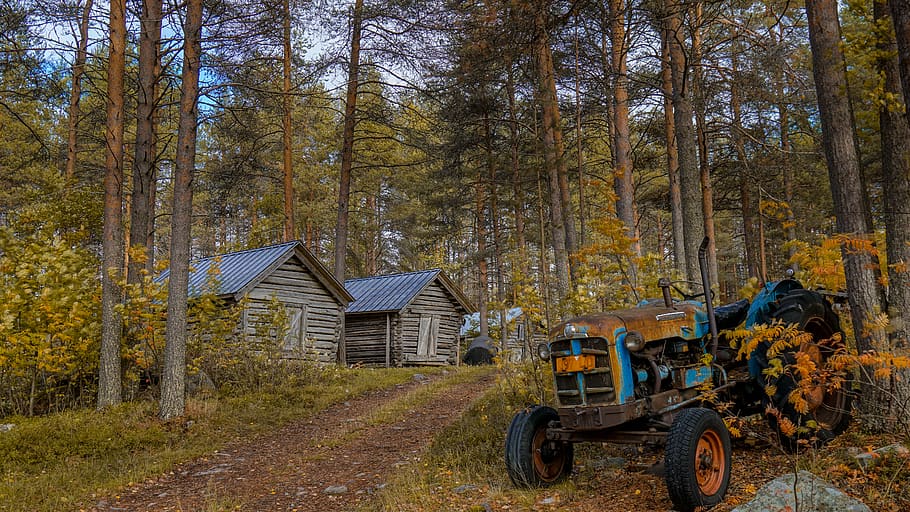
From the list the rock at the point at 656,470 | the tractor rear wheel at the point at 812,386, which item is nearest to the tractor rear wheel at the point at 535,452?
the rock at the point at 656,470

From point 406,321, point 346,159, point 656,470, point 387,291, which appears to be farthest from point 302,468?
point 387,291

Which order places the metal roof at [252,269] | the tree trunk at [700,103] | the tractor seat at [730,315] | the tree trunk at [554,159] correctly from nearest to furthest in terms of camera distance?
the tractor seat at [730,315] → the tree trunk at [700,103] → the tree trunk at [554,159] → the metal roof at [252,269]

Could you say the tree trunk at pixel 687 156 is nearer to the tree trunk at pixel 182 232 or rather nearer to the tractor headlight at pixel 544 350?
the tractor headlight at pixel 544 350

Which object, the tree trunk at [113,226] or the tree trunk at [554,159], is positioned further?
the tree trunk at [554,159]

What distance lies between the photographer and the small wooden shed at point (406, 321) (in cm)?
2164

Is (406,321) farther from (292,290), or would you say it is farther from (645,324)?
(645,324)

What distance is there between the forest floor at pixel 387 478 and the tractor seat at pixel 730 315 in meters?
1.14

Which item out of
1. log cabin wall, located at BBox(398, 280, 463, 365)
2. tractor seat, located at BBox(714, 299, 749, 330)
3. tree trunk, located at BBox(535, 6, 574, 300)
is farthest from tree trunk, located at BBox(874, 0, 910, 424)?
log cabin wall, located at BBox(398, 280, 463, 365)

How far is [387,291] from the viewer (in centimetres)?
2288

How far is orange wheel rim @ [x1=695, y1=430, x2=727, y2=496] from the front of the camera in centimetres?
439

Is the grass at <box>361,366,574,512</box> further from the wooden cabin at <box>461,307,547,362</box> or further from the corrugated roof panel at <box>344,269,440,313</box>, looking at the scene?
the corrugated roof panel at <box>344,269,440,313</box>

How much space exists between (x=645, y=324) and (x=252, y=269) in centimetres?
1352

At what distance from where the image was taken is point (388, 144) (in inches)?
1064

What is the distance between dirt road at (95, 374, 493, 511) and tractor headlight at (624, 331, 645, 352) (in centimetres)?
318
